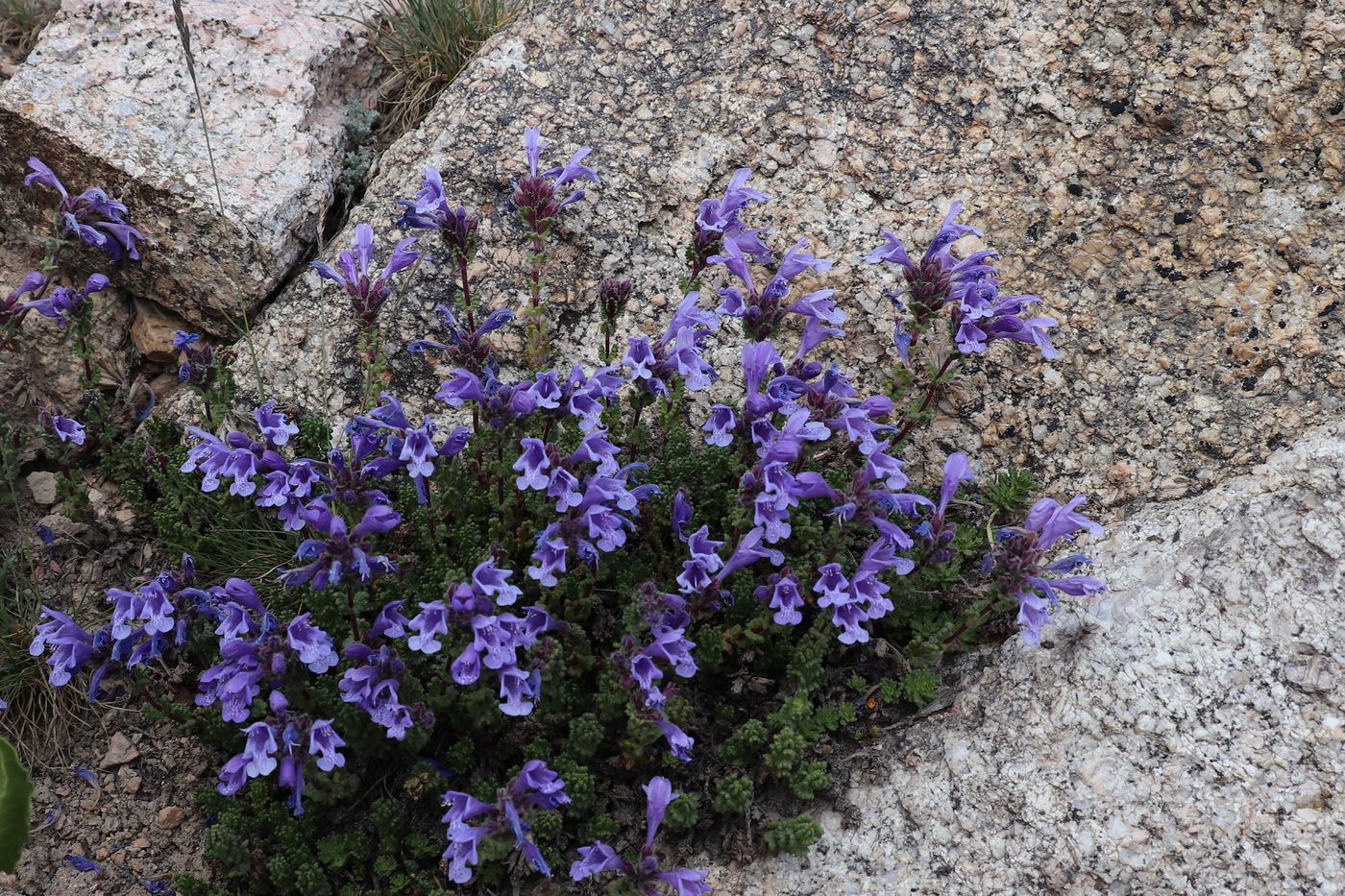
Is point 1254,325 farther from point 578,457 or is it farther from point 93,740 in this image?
point 93,740

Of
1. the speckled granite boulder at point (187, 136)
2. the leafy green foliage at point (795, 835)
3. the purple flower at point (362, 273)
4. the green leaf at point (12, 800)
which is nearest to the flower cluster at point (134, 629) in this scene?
the green leaf at point (12, 800)

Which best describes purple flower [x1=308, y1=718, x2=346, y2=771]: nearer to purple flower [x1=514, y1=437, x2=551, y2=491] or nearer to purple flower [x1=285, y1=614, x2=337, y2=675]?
purple flower [x1=285, y1=614, x2=337, y2=675]

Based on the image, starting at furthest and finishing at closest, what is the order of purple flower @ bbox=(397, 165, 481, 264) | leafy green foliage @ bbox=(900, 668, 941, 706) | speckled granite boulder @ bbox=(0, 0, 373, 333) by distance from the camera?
speckled granite boulder @ bbox=(0, 0, 373, 333), purple flower @ bbox=(397, 165, 481, 264), leafy green foliage @ bbox=(900, 668, 941, 706)

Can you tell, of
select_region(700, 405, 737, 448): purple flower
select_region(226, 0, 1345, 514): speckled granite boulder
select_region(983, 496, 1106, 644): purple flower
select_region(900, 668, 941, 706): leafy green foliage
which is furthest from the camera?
select_region(226, 0, 1345, 514): speckled granite boulder

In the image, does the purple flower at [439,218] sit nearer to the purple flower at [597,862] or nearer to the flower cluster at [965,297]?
the flower cluster at [965,297]

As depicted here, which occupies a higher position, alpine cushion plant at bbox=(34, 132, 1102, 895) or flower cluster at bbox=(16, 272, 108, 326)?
flower cluster at bbox=(16, 272, 108, 326)

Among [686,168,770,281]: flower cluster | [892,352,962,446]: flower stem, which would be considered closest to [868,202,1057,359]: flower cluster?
[892,352,962,446]: flower stem

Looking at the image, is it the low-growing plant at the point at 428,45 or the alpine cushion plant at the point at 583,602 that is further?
the low-growing plant at the point at 428,45

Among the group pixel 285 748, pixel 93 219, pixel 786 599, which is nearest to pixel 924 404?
pixel 786 599
